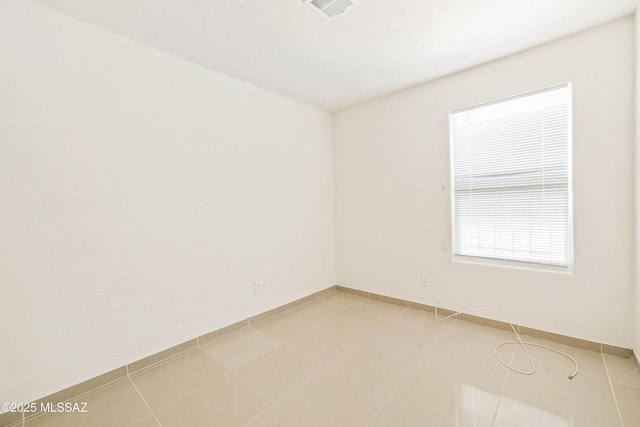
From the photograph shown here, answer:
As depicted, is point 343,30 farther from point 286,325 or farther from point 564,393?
point 564,393

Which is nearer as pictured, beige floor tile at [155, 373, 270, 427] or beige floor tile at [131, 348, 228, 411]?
beige floor tile at [155, 373, 270, 427]

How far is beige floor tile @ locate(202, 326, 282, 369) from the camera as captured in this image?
7.05 ft

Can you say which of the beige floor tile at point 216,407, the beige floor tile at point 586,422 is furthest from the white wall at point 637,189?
the beige floor tile at point 216,407

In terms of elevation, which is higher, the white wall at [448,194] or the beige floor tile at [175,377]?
the white wall at [448,194]

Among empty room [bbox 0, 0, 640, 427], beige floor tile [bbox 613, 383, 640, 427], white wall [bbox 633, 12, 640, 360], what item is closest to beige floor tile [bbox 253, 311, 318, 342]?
empty room [bbox 0, 0, 640, 427]

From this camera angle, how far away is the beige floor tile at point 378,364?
1.84 m

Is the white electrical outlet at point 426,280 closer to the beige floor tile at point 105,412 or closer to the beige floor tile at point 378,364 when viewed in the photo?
the beige floor tile at point 378,364

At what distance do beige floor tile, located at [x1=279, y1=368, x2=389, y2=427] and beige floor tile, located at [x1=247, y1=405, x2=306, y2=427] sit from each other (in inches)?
1.2

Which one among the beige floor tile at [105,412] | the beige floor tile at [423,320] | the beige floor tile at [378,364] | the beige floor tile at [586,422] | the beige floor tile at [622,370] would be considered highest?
the beige floor tile at [622,370]

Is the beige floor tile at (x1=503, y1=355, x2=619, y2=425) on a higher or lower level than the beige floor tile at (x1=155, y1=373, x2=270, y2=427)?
higher

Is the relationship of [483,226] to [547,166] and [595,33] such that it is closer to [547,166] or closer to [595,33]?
[547,166]

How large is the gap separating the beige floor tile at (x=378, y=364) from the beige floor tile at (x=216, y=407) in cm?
64

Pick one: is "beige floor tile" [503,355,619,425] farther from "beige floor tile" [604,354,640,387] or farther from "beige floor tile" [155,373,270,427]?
"beige floor tile" [155,373,270,427]

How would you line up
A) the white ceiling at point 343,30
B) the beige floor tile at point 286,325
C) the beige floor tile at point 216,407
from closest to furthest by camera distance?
the beige floor tile at point 216,407, the white ceiling at point 343,30, the beige floor tile at point 286,325
